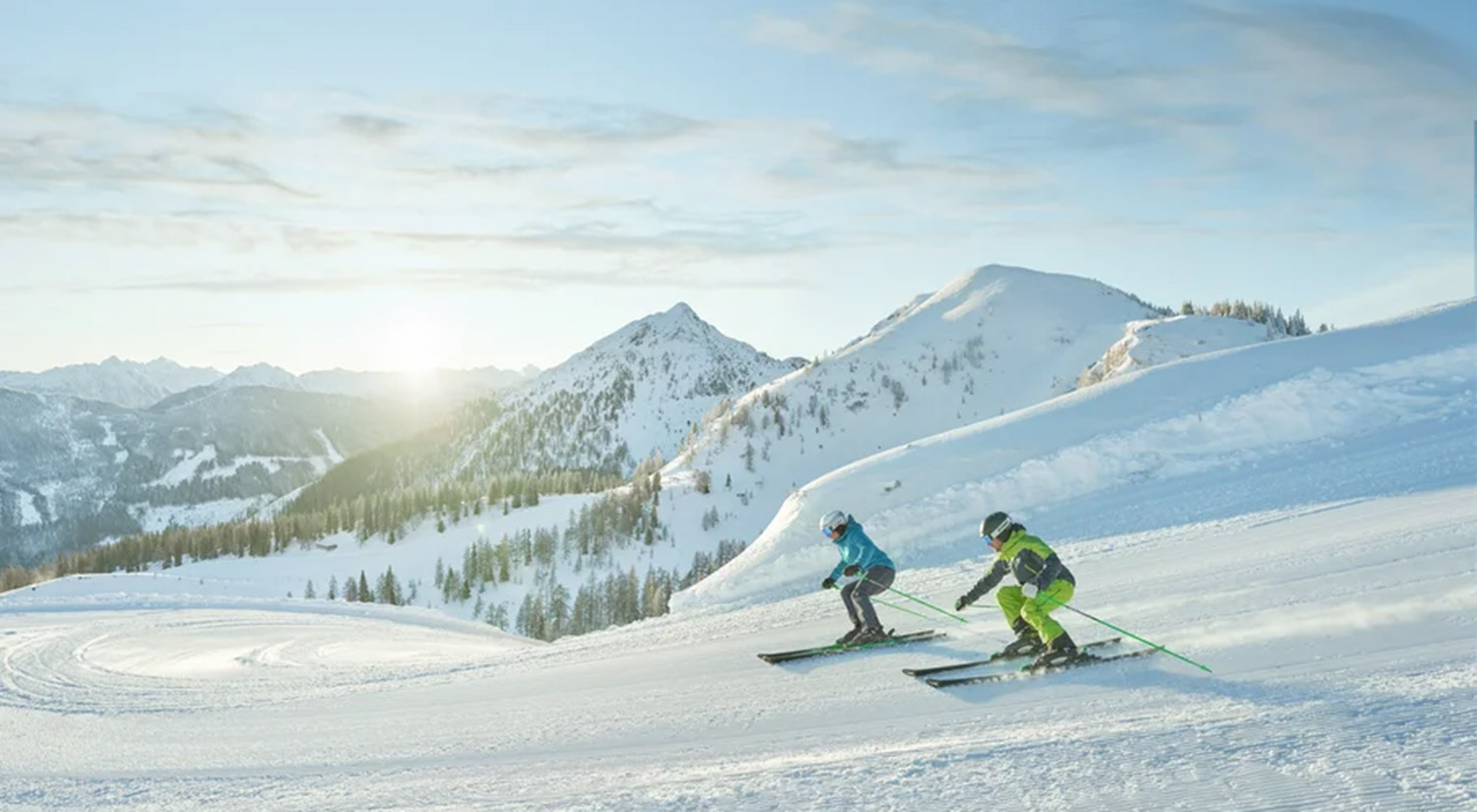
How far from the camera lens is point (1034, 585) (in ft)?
34.8

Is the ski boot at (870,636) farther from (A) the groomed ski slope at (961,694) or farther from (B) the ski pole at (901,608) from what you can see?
(B) the ski pole at (901,608)

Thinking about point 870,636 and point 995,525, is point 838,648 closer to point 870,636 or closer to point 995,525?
point 870,636

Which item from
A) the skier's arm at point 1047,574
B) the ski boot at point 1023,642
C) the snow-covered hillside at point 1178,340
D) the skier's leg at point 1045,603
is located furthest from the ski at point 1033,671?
the snow-covered hillside at point 1178,340

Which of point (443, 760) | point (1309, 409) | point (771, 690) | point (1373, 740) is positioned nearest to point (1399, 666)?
point (1373, 740)

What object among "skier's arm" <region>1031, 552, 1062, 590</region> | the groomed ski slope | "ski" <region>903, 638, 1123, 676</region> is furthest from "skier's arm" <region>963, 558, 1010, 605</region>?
the groomed ski slope

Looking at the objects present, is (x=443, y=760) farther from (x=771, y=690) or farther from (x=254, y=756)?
(x=771, y=690)

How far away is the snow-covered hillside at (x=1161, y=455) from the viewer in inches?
706

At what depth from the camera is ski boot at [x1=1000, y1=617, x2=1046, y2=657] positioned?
10.5 m

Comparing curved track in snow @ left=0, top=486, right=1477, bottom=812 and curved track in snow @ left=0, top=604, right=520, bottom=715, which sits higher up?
curved track in snow @ left=0, top=486, right=1477, bottom=812

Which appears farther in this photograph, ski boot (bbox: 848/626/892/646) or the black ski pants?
the black ski pants

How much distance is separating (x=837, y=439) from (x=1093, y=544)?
13894 cm

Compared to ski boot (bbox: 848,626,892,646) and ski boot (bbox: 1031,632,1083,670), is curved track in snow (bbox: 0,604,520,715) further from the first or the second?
ski boot (bbox: 1031,632,1083,670)

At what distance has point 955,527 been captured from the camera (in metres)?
20.0

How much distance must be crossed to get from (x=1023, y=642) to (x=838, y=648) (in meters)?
2.73
